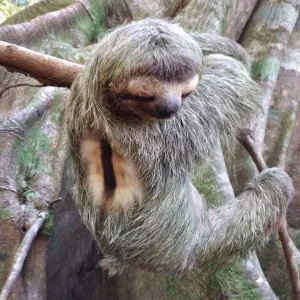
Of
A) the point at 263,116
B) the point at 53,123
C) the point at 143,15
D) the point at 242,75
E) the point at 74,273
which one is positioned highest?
the point at 143,15

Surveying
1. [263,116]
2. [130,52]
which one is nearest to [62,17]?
[263,116]

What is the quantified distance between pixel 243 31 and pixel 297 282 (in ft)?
10.5

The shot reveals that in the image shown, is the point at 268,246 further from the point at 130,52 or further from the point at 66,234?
the point at 130,52

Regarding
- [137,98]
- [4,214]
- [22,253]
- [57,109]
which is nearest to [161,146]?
[137,98]

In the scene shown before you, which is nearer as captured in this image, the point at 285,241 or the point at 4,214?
the point at 4,214

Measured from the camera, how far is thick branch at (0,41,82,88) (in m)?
3.62

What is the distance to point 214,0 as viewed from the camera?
17.9 ft

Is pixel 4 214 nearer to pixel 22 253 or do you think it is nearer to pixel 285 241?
pixel 22 253

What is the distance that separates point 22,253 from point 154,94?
177 centimetres

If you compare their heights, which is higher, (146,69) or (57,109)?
(146,69)

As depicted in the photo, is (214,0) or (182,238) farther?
(214,0)

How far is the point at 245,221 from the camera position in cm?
406

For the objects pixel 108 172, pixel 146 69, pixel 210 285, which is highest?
pixel 146 69

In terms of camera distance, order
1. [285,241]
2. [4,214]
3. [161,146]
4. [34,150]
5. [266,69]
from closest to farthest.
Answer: [161,146]
[4,214]
[285,241]
[34,150]
[266,69]
